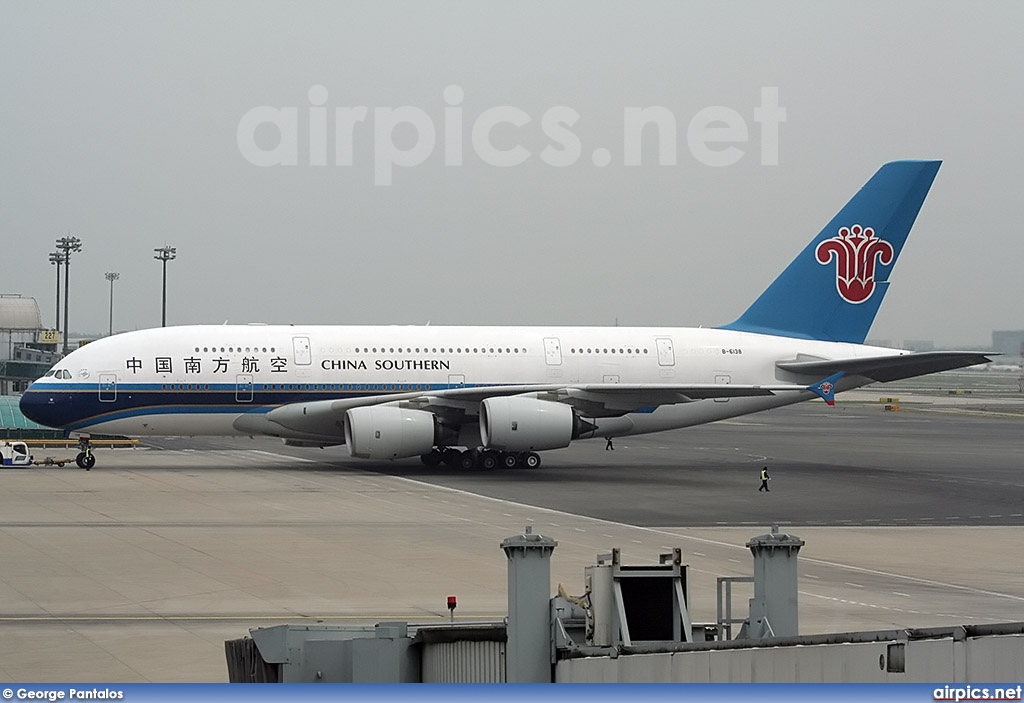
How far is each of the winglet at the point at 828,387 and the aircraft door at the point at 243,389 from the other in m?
19.0

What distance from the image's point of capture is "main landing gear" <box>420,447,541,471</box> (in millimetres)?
50562

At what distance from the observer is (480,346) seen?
51094 millimetres

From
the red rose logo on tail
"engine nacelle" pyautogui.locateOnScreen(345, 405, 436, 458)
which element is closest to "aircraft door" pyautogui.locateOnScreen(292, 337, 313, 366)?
"engine nacelle" pyautogui.locateOnScreen(345, 405, 436, 458)

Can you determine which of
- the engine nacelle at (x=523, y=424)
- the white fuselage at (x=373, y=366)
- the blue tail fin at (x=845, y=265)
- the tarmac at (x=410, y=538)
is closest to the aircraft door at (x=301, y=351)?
the white fuselage at (x=373, y=366)

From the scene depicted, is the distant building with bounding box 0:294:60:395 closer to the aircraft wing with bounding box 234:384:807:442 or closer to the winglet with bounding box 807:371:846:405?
the aircraft wing with bounding box 234:384:807:442

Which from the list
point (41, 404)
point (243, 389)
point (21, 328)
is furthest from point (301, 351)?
point (21, 328)

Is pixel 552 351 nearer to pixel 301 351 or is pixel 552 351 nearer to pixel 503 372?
pixel 503 372

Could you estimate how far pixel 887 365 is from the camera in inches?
1993

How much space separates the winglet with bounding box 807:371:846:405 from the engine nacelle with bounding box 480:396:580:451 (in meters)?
9.03

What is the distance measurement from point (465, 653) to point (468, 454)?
3798 cm

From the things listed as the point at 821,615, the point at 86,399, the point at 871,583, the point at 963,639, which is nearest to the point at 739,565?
the point at 871,583

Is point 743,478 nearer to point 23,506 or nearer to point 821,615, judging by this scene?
point 23,506

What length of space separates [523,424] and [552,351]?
16.6ft

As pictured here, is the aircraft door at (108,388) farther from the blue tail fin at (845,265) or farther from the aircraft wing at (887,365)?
the aircraft wing at (887,365)
